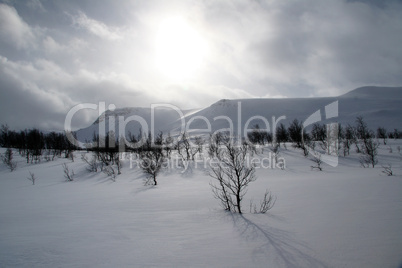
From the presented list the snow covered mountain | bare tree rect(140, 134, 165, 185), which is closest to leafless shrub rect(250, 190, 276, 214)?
bare tree rect(140, 134, 165, 185)

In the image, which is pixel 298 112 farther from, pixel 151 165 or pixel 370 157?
pixel 151 165

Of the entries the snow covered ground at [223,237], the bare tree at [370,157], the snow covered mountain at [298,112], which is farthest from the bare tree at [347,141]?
the snow covered mountain at [298,112]

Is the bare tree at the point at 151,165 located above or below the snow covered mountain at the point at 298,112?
below

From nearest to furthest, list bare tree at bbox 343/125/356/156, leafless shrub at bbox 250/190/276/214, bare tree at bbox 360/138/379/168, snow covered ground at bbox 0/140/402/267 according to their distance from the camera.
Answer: snow covered ground at bbox 0/140/402/267
leafless shrub at bbox 250/190/276/214
bare tree at bbox 360/138/379/168
bare tree at bbox 343/125/356/156

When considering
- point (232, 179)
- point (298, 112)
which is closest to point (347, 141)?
point (232, 179)

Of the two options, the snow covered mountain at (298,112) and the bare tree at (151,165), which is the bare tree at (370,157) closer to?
the bare tree at (151,165)

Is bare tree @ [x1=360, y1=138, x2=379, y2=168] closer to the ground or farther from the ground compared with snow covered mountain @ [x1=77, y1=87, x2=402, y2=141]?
closer to the ground

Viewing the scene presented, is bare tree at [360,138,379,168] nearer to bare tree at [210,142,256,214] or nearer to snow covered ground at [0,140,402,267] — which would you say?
snow covered ground at [0,140,402,267]

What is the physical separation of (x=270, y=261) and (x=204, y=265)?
1.40m

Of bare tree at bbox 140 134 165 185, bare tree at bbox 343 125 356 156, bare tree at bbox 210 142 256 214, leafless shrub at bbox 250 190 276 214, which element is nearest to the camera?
leafless shrub at bbox 250 190 276 214

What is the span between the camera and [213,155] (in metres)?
36.4

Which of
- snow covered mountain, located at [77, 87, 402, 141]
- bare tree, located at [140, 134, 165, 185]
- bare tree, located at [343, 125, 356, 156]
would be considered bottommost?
bare tree, located at [140, 134, 165, 185]

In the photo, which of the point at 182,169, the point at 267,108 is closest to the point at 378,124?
the point at 267,108

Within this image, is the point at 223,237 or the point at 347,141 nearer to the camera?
the point at 223,237
